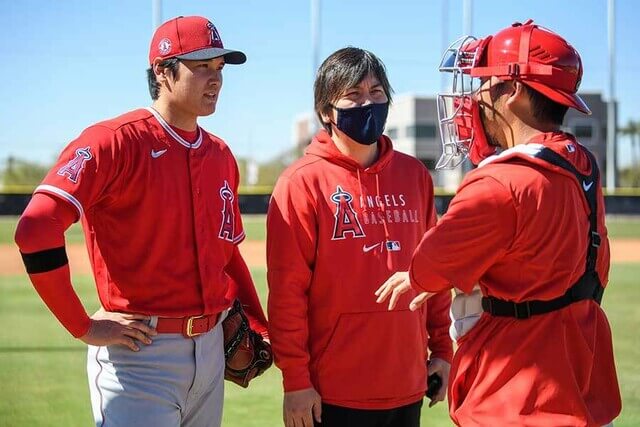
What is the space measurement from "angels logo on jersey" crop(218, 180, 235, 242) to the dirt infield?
40.6 feet

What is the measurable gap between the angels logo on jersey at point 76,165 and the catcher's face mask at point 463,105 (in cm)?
134

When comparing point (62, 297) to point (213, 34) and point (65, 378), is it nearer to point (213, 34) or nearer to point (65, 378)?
point (213, 34)

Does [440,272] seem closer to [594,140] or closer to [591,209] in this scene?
[591,209]

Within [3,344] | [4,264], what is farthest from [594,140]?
[3,344]

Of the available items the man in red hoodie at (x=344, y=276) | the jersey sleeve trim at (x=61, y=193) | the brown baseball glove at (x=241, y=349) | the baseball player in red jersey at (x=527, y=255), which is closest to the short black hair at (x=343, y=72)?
the man in red hoodie at (x=344, y=276)

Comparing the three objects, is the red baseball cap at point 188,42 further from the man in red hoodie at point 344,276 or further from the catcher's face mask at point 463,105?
the catcher's face mask at point 463,105

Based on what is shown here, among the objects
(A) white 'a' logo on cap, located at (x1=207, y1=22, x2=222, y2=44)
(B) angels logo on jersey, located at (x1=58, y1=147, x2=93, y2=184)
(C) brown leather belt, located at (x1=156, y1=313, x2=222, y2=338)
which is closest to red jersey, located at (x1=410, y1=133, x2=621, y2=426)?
(C) brown leather belt, located at (x1=156, y1=313, x2=222, y2=338)

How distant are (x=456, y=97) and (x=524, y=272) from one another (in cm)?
69

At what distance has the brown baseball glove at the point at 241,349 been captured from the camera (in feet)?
11.6

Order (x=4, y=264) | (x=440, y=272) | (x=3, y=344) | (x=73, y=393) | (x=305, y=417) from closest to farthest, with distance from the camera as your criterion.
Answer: (x=440, y=272)
(x=305, y=417)
(x=73, y=393)
(x=3, y=344)
(x=4, y=264)

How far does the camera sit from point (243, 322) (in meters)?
3.59

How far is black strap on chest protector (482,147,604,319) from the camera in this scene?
8.14 feet

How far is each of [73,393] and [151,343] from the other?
368 centimetres

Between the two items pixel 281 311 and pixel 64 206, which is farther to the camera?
pixel 281 311
